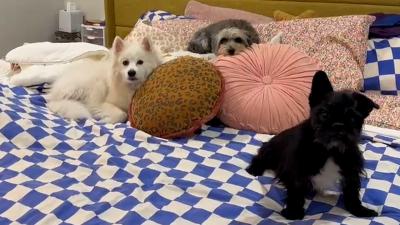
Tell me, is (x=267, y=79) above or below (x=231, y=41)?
below

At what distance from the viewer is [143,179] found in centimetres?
145

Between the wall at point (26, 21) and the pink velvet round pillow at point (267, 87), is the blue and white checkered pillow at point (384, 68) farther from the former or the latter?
the wall at point (26, 21)

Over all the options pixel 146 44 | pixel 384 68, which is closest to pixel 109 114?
pixel 146 44

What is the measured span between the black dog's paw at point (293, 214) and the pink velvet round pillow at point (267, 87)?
58cm

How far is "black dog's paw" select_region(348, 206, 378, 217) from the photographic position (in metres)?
1.24

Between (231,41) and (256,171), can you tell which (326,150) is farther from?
(231,41)

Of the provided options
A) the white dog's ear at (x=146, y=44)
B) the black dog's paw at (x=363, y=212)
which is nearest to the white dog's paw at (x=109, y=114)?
the white dog's ear at (x=146, y=44)

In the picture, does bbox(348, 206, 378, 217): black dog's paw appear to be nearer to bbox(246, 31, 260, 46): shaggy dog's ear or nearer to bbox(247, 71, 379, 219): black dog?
bbox(247, 71, 379, 219): black dog

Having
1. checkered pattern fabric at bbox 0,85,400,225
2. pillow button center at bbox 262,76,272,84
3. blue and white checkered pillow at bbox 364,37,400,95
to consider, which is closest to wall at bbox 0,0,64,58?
checkered pattern fabric at bbox 0,85,400,225

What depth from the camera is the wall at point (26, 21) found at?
10.9 ft

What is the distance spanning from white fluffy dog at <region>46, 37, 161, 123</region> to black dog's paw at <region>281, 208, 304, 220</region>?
0.97 meters

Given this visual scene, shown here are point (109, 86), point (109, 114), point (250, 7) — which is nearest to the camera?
point (109, 114)

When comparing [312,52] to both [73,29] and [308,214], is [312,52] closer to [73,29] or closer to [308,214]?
[308,214]

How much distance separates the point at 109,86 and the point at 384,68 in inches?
48.6
